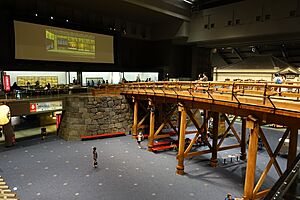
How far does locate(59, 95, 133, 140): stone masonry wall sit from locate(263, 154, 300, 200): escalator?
48.6ft

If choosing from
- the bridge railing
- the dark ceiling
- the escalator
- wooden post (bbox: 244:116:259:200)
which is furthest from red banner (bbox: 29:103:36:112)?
the escalator

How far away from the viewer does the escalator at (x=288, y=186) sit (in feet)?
5.71

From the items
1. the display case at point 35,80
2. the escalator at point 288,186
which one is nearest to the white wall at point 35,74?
the display case at point 35,80

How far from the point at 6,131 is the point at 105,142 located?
626cm

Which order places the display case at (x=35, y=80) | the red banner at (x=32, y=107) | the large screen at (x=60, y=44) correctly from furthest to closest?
the display case at (x=35, y=80)
the large screen at (x=60, y=44)
the red banner at (x=32, y=107)

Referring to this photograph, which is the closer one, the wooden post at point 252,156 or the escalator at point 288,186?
the escalator at point 288,186

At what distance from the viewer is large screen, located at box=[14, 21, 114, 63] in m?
17.1

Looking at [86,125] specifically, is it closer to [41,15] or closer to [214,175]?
[214,175]

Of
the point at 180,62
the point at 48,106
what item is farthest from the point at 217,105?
the point at 180,62

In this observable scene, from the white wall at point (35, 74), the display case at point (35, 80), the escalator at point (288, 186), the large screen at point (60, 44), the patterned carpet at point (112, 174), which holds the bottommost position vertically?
the patterned carpet at point (112, 174)

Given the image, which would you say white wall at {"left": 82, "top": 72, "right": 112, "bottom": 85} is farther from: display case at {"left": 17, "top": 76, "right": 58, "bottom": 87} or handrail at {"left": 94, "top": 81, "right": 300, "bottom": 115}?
handrail at {"left": 94, "top": 81, "right": 300, "bottom": 115}

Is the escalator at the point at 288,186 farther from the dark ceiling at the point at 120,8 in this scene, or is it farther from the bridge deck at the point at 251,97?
the dark ceiling at the point at 120,8

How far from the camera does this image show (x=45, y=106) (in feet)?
47.6

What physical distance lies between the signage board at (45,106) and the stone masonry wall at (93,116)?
23.5 inches
